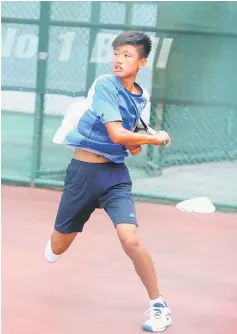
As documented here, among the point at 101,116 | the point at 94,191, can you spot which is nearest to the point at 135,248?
the point at 94,191

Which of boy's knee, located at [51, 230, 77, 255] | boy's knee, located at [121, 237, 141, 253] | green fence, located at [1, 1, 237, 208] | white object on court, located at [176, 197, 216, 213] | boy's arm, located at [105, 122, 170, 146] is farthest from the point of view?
green fence, located at [1, 1, 237, 208]

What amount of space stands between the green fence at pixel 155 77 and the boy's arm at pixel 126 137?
4.45 m

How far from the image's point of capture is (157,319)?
440 cm

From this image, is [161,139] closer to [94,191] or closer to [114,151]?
[114,151]

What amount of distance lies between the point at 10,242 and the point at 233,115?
11.2ft

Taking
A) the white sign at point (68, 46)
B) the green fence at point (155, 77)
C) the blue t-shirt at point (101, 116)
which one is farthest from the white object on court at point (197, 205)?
the blue t-shirt at point (101, 116)

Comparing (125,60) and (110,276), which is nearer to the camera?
(125,60)

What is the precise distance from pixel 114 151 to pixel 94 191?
0.85 ft

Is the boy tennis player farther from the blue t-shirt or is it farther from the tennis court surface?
the tennis court surface

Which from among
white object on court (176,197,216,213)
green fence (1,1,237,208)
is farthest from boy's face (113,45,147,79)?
green fence (1,1,237,208)

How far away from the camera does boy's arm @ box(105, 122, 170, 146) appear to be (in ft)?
13.6

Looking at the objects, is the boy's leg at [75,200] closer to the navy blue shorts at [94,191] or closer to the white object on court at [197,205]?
the navy blue shorts at [94,191]

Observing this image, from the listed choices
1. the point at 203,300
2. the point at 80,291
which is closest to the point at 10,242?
the point at 80,291

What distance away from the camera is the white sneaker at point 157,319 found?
4371 mm
